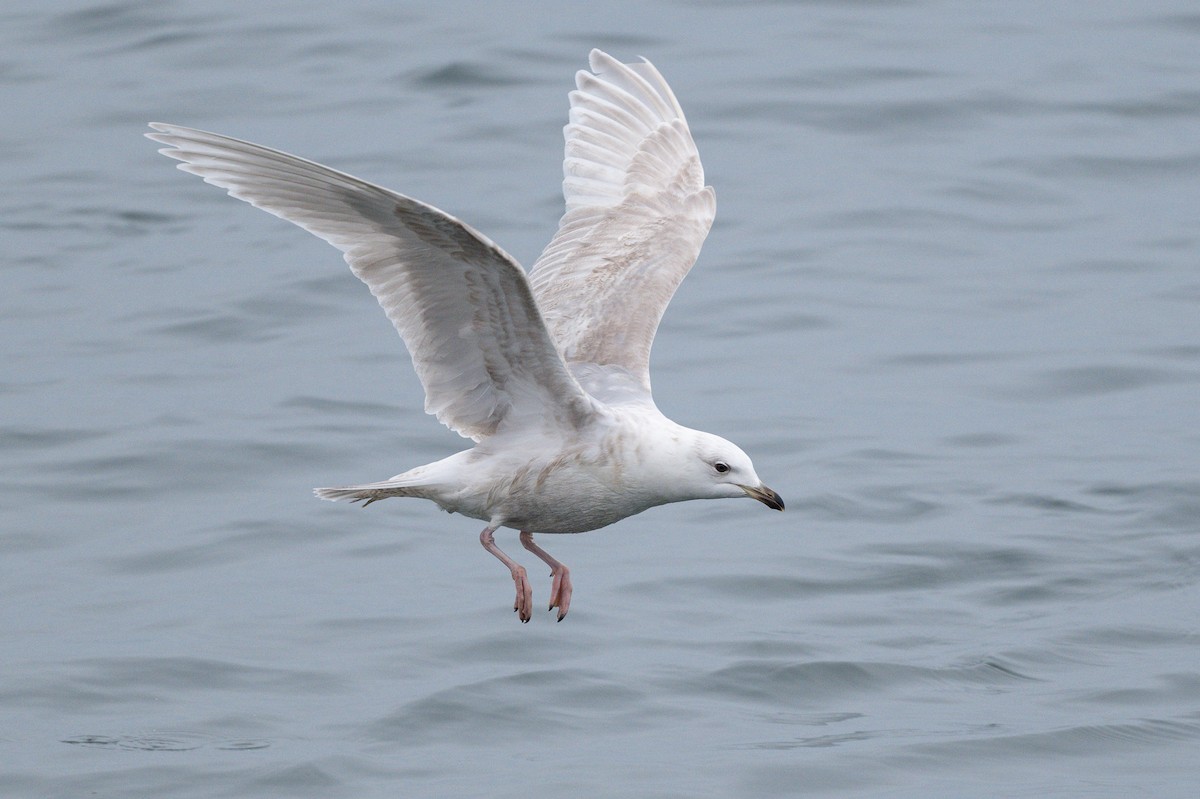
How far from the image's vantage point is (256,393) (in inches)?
602

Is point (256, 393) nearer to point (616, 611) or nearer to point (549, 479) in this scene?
point (616, 611)

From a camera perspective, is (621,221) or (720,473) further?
(621,221)

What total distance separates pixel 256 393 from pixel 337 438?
1.69 meters

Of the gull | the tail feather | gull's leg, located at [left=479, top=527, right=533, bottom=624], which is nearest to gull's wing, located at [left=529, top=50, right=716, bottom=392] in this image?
the gull

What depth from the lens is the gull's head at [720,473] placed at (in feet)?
26.5

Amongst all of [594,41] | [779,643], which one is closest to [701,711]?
[779,643]

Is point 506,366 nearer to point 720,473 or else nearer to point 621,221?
point 720,473

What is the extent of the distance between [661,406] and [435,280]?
7.70 meters

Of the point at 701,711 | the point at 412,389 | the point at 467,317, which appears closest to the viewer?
the point at 467,317

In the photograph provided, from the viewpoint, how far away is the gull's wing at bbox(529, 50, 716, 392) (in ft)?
31.2

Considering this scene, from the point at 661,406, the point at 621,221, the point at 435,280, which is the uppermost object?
the point at 435,280

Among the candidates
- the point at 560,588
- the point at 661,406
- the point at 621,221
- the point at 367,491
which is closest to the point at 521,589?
the point at 560,588

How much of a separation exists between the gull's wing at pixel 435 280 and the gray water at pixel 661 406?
2.83 metres

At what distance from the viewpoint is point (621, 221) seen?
10.5 metres
